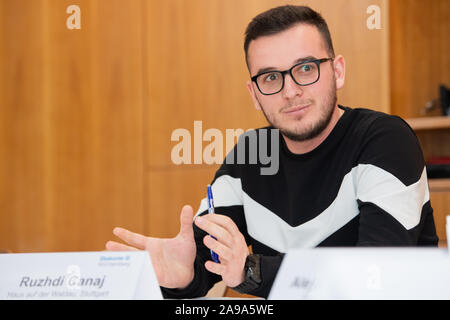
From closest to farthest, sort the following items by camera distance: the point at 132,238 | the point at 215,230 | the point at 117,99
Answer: the point at 215,230, the point at 132,238, the point at 117,99

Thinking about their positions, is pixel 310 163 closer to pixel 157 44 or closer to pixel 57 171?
pixel 157 44

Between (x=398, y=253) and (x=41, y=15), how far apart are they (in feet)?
8.10

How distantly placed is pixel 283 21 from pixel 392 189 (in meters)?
0.55

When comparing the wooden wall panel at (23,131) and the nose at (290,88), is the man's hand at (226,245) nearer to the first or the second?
the nose at (290,88)

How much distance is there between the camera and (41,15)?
257cm

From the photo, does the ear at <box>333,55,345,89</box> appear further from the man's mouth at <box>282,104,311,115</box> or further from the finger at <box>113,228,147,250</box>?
the finger at <box>113,228,147,250</box>

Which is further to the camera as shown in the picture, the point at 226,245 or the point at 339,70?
the point at 339,70

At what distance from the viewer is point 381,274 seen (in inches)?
21.1

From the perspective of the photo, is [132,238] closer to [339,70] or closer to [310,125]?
[310,125]

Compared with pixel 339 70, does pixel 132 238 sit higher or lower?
lower

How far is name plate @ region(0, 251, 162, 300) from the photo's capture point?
0.60 meters

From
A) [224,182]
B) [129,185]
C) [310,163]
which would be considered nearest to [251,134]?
[224,182]

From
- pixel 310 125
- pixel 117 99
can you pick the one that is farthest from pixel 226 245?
pixel 117 99

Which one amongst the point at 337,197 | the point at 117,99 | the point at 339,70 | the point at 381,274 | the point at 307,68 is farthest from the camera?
the point at 117,99
